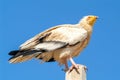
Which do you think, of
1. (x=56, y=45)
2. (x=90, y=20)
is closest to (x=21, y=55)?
(x=56, y=45)

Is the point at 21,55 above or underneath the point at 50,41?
underneath

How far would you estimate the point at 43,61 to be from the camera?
7.17 metres

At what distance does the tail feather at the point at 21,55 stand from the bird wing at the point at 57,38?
132 millimetres

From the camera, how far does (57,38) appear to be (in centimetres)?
723

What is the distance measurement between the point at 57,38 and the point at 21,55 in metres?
0.84

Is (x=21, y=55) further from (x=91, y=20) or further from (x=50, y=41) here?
(x=91, y=20)

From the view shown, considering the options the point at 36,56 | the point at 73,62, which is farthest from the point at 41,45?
the point at 73,62

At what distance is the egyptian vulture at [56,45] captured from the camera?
680 cm

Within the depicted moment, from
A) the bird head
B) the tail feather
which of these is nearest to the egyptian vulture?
the tail feather

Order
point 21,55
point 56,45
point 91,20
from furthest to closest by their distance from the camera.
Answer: point 91,20
point 56,45
point 21,55

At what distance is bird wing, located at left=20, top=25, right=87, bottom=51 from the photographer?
275 inches

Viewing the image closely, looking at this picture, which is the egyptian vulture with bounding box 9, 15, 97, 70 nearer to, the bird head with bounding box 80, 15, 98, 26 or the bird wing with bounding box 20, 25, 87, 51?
the bird wing with bounding box 20, 25, 87, 51

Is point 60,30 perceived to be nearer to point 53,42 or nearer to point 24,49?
point 53,42

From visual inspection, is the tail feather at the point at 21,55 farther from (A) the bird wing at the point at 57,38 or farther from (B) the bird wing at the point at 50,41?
(A) the bird wing at the point at 57,38
